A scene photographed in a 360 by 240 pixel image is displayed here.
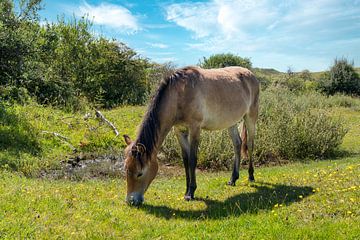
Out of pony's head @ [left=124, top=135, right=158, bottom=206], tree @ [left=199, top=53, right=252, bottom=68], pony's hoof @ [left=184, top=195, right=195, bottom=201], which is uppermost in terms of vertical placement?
tree @ [left=199, top=53, right=252, bottom=68]

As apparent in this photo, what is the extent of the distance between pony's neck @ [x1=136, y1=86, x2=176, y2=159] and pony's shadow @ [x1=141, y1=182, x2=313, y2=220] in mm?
977

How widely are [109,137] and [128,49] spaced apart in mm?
14589

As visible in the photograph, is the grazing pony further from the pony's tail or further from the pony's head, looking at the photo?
the pony's tail

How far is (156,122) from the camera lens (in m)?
6.05

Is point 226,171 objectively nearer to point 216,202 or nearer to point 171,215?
point 216,202

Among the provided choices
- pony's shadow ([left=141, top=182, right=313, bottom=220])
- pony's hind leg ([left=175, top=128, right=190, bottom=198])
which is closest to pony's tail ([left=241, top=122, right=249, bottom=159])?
pony's shadow ([left=141, top=182, right=313, bottom=220])

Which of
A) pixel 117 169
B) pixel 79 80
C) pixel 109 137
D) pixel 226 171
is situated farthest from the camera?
pixel 79 80

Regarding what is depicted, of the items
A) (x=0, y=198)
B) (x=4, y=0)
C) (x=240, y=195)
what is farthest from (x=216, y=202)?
(x=4, y=0)

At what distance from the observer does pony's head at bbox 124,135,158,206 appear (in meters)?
5.74

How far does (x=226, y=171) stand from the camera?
11.3m

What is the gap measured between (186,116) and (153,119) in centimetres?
71

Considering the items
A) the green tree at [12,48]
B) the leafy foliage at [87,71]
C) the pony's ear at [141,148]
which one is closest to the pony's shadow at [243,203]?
the pony's ear at [141,148]

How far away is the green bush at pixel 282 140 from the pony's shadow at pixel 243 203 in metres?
4.40

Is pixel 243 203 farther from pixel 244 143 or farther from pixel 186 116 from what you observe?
pixel 244 143
